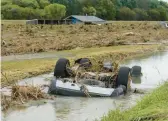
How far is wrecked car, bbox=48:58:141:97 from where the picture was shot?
13.2 metres

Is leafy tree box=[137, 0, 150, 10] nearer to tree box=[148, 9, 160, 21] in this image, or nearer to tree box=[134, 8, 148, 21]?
tree box=[148, 9, 160, 21]

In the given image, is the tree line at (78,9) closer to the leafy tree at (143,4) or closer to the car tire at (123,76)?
the leafy tree at (143,4)

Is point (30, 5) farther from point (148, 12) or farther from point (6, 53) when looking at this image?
point (6, 53)

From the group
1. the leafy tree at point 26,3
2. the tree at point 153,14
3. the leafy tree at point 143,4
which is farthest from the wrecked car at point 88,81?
the leafy tree at point 143,4

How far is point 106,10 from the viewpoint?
117 metres

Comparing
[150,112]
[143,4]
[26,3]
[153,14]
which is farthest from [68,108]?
[143,4]

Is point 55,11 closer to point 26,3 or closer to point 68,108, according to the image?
point 26,3

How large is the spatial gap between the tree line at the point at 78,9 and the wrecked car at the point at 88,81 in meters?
71.9

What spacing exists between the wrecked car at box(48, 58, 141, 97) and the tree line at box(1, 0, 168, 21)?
236 feet

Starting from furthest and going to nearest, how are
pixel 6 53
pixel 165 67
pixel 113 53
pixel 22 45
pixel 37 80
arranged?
pixel 22 45 → pixel 113 53 → pixel 6 53 → pixel 165 67 → pixel 37 80

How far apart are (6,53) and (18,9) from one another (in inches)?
2702

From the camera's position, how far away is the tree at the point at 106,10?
115438 mm

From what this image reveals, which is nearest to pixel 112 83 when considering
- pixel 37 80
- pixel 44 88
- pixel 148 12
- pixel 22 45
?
pixel 44 88

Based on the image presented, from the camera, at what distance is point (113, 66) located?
15.1m
